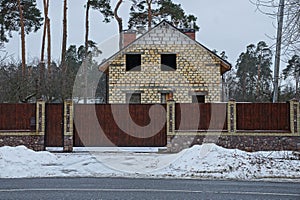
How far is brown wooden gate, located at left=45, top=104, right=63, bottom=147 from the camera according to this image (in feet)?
59.2

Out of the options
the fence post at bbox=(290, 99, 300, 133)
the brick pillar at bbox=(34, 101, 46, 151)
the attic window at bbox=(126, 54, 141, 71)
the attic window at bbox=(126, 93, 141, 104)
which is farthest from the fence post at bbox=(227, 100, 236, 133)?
the brick pillar at bbox=(34, 101, 46, 151)

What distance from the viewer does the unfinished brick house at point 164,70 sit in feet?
75.7

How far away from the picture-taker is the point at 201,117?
18172 millimetres

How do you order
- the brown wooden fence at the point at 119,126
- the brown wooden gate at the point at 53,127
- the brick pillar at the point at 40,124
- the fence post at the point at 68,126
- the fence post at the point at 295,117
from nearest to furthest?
1. the fence post at the point at 295,117
2. the brick pillar at the point at 40,124
3. the fence post at the point at 68,126
4. the brown wooden gate at the point at 53,127
5. the brown wooden fence at the point at 119,126

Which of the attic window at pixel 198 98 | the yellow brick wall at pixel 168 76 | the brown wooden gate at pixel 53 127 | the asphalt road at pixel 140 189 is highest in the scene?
the yellow brick wall at pixel 168 76

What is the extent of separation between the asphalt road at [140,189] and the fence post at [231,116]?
6.92 metres

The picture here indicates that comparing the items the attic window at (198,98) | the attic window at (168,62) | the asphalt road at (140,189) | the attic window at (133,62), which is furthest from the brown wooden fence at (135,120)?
the asphalt road at (140,189)

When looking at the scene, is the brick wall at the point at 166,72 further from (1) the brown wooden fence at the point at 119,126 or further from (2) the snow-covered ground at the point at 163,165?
(2) the snow-covered ground at the point at 163,165

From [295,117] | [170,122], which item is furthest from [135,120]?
[295,117]

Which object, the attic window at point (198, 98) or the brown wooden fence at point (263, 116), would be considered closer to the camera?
the brown wooden fence at point (263, 116)

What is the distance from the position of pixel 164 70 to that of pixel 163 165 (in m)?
10.0

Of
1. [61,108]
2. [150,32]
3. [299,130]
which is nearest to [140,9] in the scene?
[150,32]

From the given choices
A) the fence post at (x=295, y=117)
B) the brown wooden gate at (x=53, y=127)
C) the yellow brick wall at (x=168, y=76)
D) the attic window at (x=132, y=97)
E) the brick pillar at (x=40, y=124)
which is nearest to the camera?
the fence post at (x=295, y=117)

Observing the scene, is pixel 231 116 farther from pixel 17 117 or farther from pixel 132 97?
pixel 17 117
